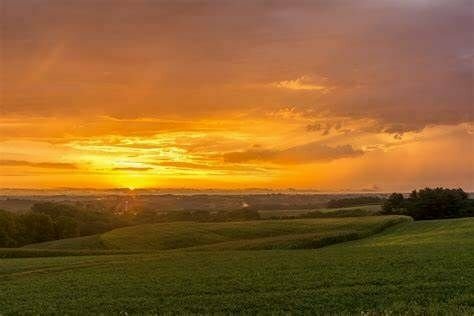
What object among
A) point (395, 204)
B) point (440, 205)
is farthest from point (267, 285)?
point (395, 204)

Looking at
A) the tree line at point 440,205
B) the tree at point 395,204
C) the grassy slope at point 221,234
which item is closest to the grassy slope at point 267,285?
the grassy slope at point 221,234

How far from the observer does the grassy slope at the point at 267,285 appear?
82.4 feet

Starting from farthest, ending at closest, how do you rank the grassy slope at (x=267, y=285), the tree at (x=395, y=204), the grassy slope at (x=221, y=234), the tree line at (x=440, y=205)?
the tree at (x=395, y=204) → the tree line at (x=440, y=205) → the grassy slope at (x=221, y=234) → the grassy slope at (x=267, y=285)

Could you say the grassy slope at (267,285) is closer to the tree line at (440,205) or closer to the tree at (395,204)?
the tree line at (440,205)

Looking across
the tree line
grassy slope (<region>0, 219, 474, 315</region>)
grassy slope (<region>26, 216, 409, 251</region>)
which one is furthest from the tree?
grassy slope (<region>0, 219, 474, 315</region>)

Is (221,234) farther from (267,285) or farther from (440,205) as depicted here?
(267,285)

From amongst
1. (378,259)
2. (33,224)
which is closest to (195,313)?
(378,259)

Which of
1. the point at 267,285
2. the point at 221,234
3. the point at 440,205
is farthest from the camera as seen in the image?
the point at 440,205

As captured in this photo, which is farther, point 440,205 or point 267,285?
point 440,205

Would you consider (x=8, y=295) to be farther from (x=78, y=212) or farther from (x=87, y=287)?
(x=78, y=212)

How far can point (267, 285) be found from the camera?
101ft

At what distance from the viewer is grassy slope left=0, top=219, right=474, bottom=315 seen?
82.4ft

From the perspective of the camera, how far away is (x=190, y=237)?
90250 millimetres

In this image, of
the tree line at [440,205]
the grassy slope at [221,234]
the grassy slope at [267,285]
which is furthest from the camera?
the tree line at [440,205]
